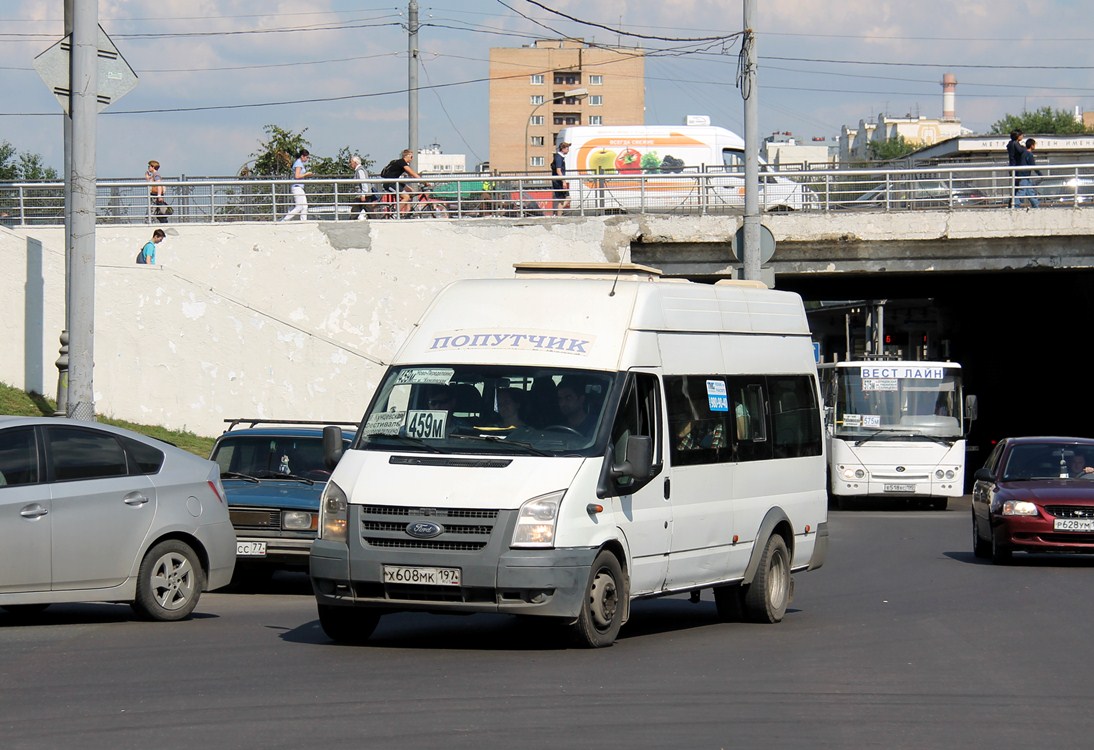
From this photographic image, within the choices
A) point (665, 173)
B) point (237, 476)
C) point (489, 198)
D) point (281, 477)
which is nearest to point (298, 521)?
point (281, 477)

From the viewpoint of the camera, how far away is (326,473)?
15.1 m

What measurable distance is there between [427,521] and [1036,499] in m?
10.2

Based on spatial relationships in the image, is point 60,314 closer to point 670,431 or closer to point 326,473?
point 326,473

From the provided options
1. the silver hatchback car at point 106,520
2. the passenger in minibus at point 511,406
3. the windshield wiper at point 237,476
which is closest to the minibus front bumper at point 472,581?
the passenger in minibus at point 511,406

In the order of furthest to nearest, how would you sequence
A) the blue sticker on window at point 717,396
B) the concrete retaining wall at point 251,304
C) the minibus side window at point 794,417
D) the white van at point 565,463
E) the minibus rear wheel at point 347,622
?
the concrete retaining wall at point 251,304 → the minibus side window at point 794,417 → the blue sticker on window at point 717,396 → the minibus rear wheel at point 347,622 → the white van at point 565,463

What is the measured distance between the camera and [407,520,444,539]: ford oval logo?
968cm

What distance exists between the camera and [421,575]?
9688 millimetres

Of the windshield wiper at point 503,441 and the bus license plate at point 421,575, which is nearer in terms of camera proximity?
the bus license plate at point 421,575

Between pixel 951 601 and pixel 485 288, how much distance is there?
5740 mm

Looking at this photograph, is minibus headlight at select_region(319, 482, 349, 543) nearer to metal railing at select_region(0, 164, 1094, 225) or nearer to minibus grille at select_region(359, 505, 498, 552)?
minibus grille at select_region(359, 505, 498, 552)

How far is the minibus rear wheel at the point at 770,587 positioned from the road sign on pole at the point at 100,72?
27.1 ft

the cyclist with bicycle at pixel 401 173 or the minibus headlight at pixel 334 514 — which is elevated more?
the cyclist with bicycle at pixel 401 173

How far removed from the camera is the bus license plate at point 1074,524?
17.6 metres

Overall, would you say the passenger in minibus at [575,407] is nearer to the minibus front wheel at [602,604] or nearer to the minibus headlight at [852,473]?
the minibus front wheel at [602,604]
